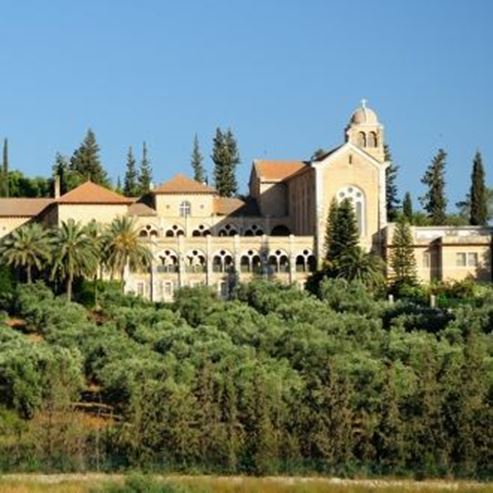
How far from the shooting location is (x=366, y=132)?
278 feet

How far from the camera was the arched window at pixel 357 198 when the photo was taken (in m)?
79.4

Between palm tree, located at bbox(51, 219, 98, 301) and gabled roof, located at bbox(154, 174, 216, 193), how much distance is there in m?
15.2

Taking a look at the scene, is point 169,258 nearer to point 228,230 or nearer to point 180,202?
point 228,230

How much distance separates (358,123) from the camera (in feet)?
278

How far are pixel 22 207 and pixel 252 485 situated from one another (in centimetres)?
5222

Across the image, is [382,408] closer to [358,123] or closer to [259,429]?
[259,429]

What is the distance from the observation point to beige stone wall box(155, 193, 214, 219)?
84500 millimetres

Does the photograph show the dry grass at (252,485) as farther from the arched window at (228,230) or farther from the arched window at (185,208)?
the arched window at (185,208)

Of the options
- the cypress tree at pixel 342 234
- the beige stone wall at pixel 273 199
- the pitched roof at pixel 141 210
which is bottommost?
the cypress tree at pixel 342 234

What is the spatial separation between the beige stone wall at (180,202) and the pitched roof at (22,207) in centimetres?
678

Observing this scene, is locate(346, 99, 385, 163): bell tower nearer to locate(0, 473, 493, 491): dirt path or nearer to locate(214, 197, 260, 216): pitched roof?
locate(214, 197, 260, 216): pitched roof

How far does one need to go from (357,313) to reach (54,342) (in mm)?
15213

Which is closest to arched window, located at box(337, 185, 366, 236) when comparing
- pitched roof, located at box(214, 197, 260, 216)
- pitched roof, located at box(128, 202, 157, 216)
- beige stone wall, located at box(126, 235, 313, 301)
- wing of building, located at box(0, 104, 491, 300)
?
wing of building, located at box(0, 104, 491, 300)

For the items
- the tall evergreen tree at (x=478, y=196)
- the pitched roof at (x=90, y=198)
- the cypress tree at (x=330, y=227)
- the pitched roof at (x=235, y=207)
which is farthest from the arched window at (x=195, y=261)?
the tall evergreen tree at (x=478, y=196)
